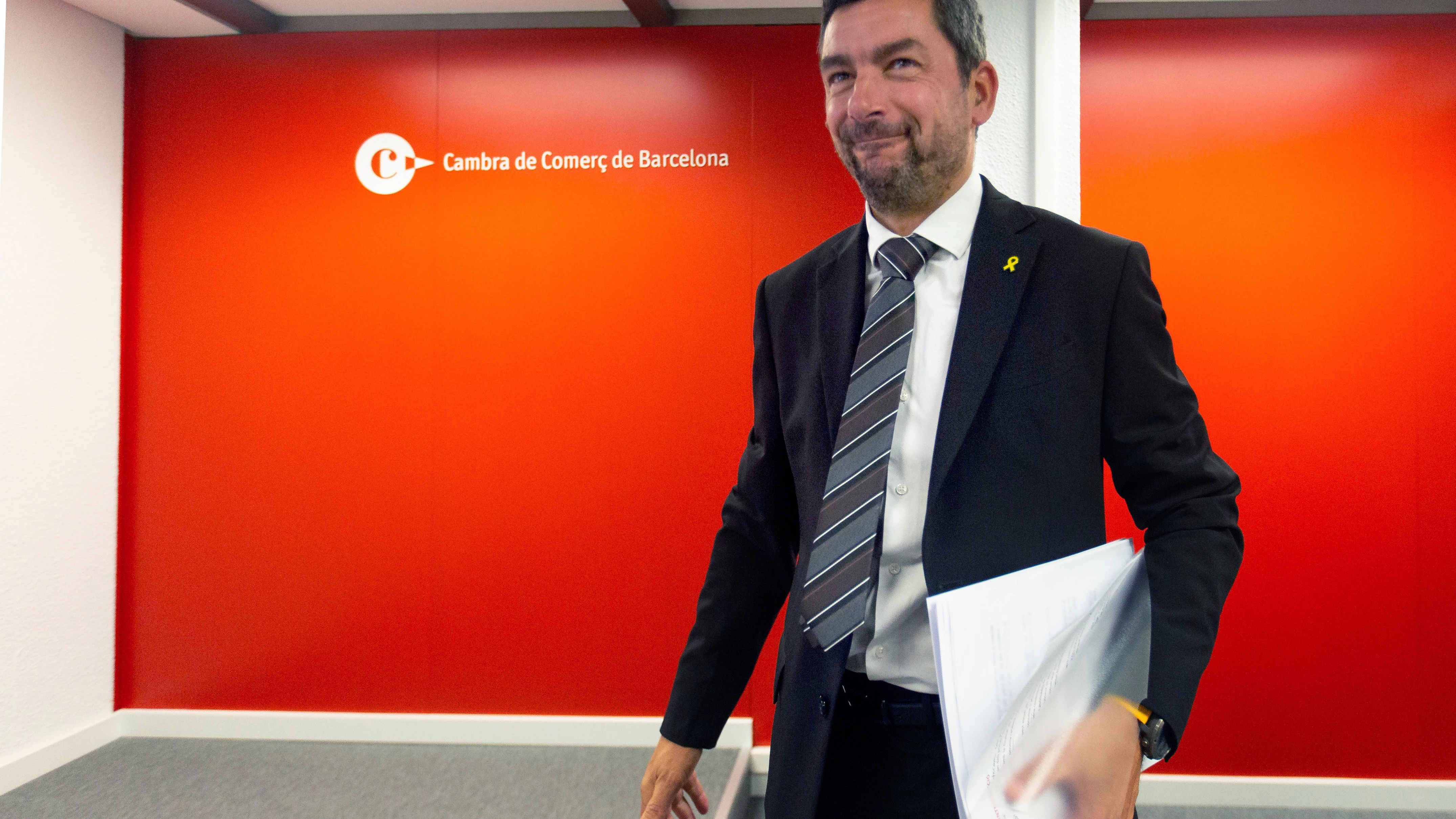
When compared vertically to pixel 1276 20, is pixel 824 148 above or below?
below

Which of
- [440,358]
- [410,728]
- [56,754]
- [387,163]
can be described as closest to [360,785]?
[410,728]

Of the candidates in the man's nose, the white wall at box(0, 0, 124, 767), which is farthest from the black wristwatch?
the white wall at box(0, 0, 124, 767)

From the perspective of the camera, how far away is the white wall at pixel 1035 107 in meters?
2.17

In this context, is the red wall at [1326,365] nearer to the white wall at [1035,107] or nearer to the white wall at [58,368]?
the white wall at [1035,107]

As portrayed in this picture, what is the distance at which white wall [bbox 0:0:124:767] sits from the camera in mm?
3314

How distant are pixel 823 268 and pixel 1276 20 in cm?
324

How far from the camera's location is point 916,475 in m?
0.96

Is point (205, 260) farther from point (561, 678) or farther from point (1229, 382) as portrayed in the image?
point (1229, 382)

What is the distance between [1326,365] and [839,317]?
3058 millimetres

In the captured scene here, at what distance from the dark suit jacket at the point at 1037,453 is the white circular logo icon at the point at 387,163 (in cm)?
312

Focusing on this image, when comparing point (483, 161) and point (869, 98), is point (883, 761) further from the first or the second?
point (483, 161)

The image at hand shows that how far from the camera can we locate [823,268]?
1.15 m

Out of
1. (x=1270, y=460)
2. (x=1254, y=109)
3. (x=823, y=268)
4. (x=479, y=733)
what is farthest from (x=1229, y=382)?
(x=479, y=733)

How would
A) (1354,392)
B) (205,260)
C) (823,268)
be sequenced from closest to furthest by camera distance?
1. (823,268)
2. (1354,392)
3. (205,260)
